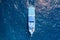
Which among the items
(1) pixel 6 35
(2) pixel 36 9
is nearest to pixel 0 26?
(1) pixel 6 35

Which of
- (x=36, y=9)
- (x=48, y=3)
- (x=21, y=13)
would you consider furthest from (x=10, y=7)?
(x=48, y=3)

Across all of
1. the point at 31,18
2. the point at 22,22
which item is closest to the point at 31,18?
the point at 31,18

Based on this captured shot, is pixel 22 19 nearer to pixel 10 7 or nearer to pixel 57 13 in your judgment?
pixel 10 7

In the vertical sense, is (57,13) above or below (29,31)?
above

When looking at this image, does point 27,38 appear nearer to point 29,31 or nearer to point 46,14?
point 29,31

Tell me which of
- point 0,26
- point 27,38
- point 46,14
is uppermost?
point 46,14

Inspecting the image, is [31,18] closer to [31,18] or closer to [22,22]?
[31,18]
